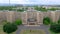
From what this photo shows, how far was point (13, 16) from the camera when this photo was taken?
2642 centimetres

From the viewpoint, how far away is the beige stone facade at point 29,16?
26109 mm

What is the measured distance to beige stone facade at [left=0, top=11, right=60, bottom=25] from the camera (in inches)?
1028

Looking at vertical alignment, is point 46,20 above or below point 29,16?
below

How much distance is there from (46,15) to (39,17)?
1124 millimetres

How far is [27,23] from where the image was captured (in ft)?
85.8

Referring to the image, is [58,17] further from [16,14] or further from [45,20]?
[16,14]

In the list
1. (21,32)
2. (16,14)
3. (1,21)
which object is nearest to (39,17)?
(16,14)

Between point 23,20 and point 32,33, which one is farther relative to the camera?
point 23,20

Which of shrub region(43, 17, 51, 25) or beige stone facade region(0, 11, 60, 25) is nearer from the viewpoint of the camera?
shrub region(43, 17, 51, 25)

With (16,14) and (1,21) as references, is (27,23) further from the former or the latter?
(1,21)

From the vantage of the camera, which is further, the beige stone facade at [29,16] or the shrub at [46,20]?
the beige stone facade at [29,16]

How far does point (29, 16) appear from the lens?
87.4ft

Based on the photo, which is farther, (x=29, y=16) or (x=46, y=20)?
(x=29, y=16)

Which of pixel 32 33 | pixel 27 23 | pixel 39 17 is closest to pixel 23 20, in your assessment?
pixel 27 23
